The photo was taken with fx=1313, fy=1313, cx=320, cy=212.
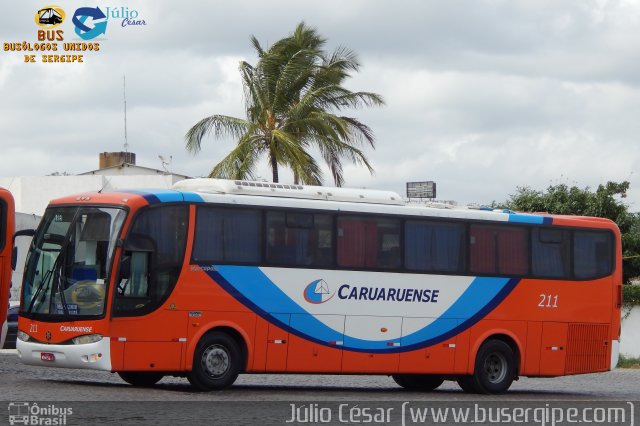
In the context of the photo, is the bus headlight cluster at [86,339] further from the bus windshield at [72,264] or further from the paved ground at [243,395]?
the paved ground at [243,395]

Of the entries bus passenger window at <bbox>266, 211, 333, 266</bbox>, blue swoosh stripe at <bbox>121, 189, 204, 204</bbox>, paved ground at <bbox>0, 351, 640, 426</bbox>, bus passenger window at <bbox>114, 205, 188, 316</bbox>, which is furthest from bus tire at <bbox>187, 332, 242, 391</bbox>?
blue swoosh stripe at <bbox>121, 189, 204, 204</bbox>

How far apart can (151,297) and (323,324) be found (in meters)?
3.20

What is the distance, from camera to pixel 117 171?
6475 centimetres

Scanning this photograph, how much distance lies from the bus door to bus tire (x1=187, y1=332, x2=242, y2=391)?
0.35 metres

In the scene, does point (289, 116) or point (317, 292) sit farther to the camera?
point (289, 116)

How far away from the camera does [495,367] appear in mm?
23203

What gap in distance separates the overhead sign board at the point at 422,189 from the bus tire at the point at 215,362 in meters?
15.2

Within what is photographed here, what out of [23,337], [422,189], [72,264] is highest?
[422,189]

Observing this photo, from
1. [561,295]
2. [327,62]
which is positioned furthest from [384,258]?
[327,62]

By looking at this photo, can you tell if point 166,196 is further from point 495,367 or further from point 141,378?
point 495,367

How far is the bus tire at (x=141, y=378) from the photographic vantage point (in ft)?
69.4

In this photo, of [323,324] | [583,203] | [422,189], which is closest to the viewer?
[323,324]

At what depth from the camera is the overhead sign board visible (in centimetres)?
3527

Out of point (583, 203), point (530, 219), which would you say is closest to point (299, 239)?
point (530, 219)
